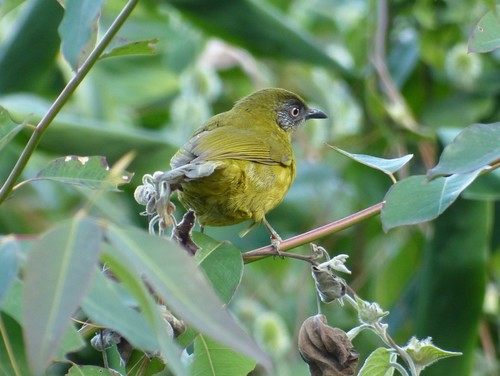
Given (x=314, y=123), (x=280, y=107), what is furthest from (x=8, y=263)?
(x=314, y=123)

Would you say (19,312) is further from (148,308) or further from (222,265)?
(222,265)

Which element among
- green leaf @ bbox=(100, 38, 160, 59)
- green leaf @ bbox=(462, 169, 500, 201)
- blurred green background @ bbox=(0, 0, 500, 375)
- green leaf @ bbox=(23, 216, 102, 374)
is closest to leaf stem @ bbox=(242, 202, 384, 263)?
green leaf @ bbox=(100, 38, 160, 59)

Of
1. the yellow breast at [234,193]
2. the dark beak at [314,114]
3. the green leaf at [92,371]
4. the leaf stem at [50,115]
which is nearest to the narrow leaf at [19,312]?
the leaf stem at [50,115]

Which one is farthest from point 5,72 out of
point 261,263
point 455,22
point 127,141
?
point 455,22

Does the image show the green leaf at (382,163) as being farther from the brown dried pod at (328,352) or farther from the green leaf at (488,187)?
the green leaf at (488,187)

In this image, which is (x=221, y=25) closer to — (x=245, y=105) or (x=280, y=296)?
(x=245, y=105)

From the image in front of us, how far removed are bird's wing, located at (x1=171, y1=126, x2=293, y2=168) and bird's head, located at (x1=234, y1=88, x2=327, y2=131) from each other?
26cm

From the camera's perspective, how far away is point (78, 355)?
4.20 m

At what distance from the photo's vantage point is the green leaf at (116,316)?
4.51 feet

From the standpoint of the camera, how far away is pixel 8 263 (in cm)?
138

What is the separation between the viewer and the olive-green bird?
2.83 m

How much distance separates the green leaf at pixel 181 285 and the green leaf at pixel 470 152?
2.09 feet

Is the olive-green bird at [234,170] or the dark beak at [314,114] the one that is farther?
the dark beak at [314,114]

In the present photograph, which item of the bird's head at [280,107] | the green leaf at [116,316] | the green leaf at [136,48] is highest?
the green leaf at [136,48]
